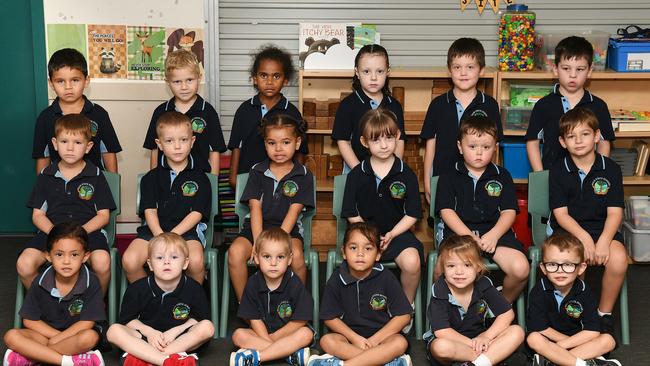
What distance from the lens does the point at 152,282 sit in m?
4.24

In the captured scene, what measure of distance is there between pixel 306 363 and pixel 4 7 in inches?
130

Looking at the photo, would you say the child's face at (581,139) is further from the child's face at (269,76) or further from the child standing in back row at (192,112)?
the child standing in back row at (192,112)

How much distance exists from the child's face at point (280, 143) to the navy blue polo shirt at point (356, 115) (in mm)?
542

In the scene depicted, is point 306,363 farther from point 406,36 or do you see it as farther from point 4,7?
point 4,7

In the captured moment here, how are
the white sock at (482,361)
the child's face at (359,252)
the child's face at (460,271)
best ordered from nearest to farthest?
the white sock at (482,361), the child's face at (460,271), the child's face at (359,252)

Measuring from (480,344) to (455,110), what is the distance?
1.56 m

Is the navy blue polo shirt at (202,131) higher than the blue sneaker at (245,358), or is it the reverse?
the navy blue polo shirt at (202,131)

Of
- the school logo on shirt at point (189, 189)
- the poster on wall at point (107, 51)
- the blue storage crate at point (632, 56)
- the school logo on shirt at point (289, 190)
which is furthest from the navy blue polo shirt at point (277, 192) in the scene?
the blue storage crate at point (632, 56)

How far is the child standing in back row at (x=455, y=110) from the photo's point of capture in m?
5.11

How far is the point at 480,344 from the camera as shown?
13.3 feet

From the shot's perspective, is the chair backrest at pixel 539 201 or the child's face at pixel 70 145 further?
the chair backrest at pixel 539 201

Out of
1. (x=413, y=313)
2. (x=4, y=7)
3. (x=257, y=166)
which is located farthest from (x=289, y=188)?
(x=4, y=7)

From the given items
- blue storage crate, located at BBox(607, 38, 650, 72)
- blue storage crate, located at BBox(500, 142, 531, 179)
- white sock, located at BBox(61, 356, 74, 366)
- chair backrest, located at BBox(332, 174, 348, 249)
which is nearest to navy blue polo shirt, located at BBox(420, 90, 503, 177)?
blue storage crate, located at BBox(500, 142, 531, 179)

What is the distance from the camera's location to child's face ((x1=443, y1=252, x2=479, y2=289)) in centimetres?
409
